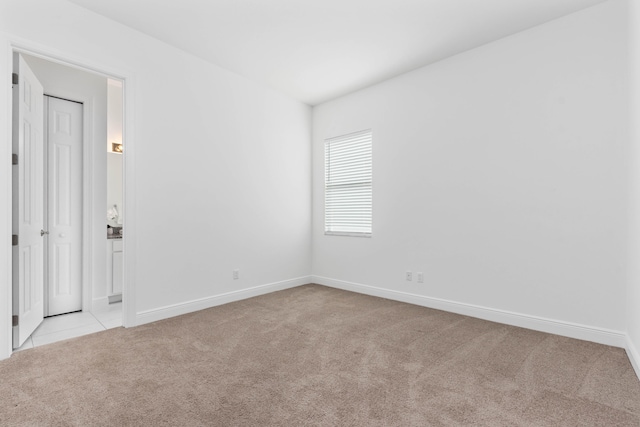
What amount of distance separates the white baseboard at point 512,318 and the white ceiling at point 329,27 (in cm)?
266

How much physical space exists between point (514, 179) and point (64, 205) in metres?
4.62

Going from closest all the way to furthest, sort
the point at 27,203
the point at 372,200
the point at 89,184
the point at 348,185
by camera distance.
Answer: the point at 27,203
the point at 89,184
the point at 372,200
the point at 348,185

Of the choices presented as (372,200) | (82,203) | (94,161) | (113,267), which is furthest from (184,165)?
(372,200)

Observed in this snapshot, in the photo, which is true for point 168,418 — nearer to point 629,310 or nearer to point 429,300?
point 429,300

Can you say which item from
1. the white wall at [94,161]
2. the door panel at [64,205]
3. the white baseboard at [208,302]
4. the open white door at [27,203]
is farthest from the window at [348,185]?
the open white door at [27,203]

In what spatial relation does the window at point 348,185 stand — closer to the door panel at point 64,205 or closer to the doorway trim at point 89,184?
the doorway trim at point 89,184

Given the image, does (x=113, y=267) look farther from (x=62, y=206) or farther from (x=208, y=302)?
(x=208, y=302)

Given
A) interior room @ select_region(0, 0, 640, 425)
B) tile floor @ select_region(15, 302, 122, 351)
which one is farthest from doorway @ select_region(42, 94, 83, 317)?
tile floor @ select_region(15, 302, 122, 351)

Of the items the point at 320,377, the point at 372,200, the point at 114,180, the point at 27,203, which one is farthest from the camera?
the point at 114,180

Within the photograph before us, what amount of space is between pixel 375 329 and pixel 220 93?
3.08 m

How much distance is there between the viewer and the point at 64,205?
355 centimetres

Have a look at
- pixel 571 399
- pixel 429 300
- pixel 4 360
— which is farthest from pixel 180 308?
pixel 571 399

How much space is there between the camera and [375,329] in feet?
9.87

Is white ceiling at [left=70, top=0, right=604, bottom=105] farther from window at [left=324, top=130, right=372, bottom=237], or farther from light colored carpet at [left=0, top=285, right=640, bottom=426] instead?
light colored carpet at [left=0, top=285, right=640, bottom=426]
